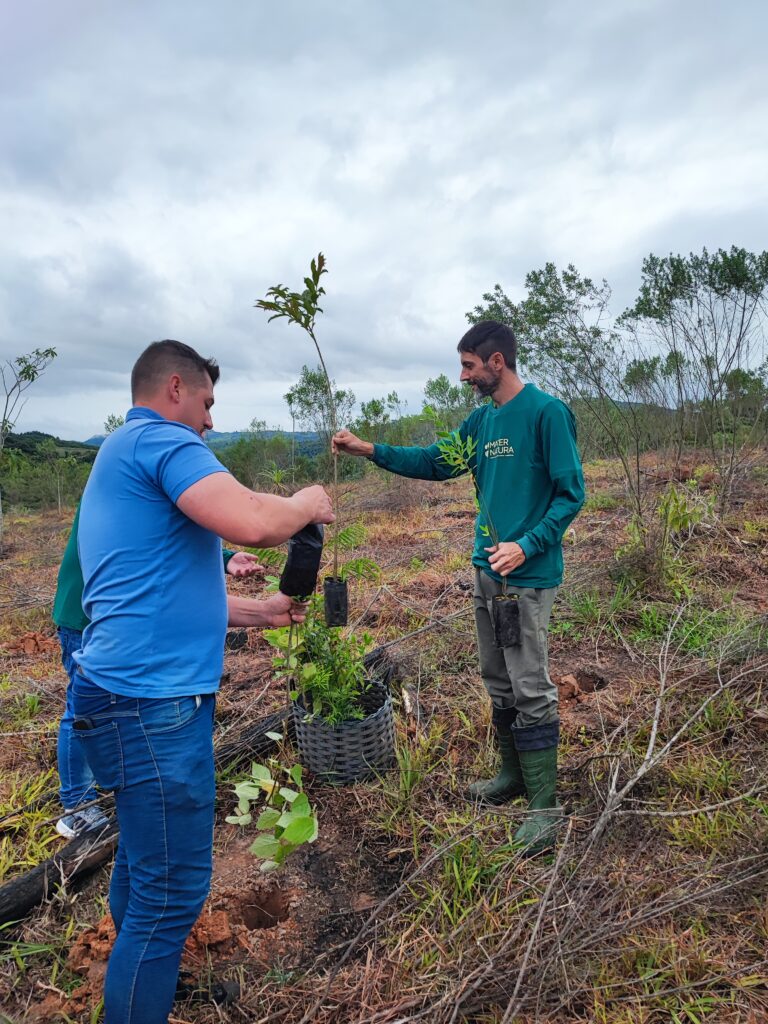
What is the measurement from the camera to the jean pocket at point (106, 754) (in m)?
1.43

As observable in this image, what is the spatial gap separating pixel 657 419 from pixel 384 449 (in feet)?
19.9

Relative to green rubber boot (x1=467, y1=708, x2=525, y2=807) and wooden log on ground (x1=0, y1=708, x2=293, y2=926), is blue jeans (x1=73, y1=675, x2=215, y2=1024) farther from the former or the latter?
green rubber boot (x1=467, y1=708, x2=525, y2=807)

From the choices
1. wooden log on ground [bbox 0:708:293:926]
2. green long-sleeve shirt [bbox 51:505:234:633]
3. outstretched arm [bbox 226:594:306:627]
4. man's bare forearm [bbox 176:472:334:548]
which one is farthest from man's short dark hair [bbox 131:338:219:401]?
wooden log on ground [bbox 0:708:293:926]

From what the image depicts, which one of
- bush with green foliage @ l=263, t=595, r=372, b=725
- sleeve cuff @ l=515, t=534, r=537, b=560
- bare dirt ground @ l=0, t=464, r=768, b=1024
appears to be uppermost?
sleeve cuff @ l=515, t=534, r=537, b=560

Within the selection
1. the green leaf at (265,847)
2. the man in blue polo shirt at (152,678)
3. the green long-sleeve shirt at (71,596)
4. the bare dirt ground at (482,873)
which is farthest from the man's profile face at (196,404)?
the bare dirt ground at (482,873)

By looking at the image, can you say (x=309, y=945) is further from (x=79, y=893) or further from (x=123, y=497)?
(x=123, y=497)

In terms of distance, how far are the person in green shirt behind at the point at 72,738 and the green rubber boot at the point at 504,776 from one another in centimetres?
132

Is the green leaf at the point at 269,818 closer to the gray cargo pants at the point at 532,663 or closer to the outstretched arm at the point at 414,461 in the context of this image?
the gray cargo pants at the point at 532,663

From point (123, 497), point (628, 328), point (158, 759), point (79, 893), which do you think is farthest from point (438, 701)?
point (628, 328)

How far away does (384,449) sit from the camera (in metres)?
2.84

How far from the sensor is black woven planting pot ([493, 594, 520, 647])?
2.31 meters

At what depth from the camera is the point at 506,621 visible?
7.57ft

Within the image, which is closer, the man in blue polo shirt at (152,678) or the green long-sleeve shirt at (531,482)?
the man in blue polo shirt at (152,678)

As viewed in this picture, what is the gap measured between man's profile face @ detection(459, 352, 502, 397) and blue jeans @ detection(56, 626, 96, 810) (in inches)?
78.5
